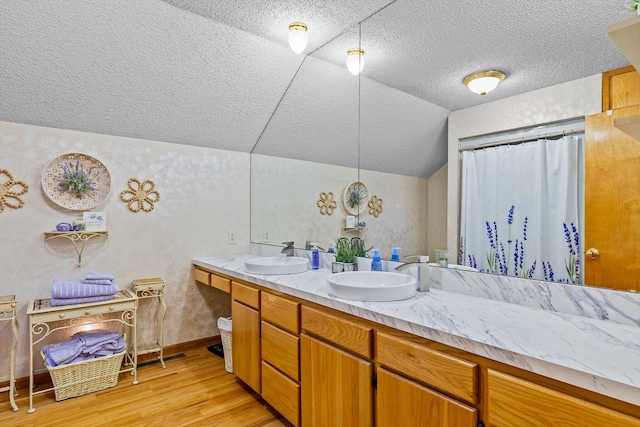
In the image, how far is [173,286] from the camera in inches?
117

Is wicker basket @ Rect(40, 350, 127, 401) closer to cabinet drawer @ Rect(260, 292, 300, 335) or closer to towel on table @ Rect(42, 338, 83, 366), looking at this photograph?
towel on table @ Rect(42, 338, 83, 366)

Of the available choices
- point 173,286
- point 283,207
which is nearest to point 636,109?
point 283,207

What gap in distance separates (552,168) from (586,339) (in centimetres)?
63

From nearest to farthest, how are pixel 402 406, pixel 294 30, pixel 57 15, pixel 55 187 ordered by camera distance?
pixel 402 406 → pixel 57 15 → pixel 294 30 → pixel 55 187

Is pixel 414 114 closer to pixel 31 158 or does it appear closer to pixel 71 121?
pixel 71 121

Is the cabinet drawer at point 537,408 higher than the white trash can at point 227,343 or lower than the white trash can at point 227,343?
higher

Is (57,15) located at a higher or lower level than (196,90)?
higher

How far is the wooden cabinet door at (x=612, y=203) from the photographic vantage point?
1146 millimetres

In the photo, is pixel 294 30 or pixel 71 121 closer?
pixel 294 30

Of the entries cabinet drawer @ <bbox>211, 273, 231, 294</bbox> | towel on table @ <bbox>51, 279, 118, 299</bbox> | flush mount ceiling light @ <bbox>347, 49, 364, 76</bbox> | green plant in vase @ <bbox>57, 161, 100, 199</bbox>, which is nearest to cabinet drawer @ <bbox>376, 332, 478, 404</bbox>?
cabinet drawer @ <bbox>211, 273, 231, 294</bbox>

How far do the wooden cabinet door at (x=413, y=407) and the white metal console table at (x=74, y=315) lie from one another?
1.86 metres

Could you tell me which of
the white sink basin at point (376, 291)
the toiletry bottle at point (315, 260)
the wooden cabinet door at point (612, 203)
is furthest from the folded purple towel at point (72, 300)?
the wooden cabinet door at point (612, 203)

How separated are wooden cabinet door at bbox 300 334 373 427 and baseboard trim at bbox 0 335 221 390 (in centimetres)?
171

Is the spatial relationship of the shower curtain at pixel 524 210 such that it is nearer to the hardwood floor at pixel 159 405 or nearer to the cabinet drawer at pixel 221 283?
the hardwood floor at pixel 159 405
